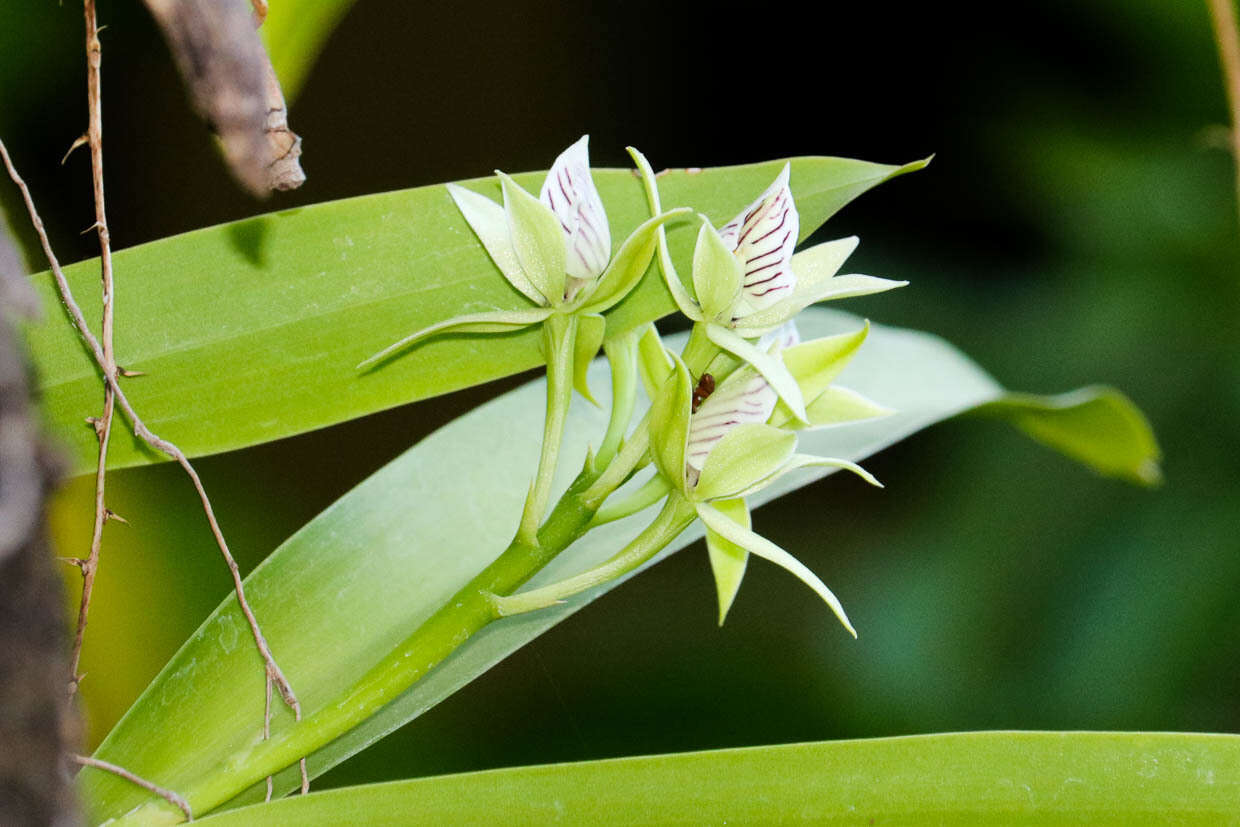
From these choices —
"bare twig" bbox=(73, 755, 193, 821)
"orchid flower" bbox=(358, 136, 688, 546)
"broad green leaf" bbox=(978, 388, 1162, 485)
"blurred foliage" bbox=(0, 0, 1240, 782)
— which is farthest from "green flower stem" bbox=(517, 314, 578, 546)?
"blurred foliage" bbox=(0, 0, 1240, 782)

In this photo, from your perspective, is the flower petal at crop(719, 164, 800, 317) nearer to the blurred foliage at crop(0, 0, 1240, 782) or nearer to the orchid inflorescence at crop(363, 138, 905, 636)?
the orchid inflorescence at crop(363, 138, 905, 636)

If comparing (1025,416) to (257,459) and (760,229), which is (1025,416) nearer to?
(760,229)

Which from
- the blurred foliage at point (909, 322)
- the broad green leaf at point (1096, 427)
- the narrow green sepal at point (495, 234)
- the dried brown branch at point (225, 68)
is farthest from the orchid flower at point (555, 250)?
the blurred foliage at point (909, 322)

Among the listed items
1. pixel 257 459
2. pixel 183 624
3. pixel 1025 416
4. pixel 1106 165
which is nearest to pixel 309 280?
pixel 1025 416

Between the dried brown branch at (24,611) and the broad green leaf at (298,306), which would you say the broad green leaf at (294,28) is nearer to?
the broad green leaf at (298,306)

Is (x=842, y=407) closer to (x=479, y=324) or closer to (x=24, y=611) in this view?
(x=479, y=324)

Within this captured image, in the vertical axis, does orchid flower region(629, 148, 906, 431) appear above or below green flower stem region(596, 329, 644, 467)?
above

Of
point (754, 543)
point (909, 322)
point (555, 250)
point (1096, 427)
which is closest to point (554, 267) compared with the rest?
point (555, 250)
